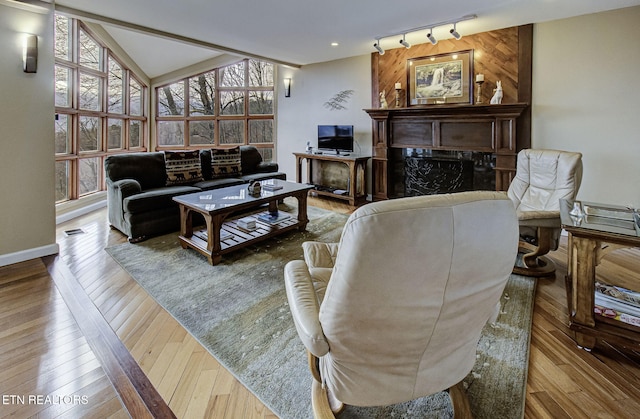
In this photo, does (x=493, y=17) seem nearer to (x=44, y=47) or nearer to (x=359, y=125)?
(x=359, y=125)

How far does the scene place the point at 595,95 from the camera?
378 cm

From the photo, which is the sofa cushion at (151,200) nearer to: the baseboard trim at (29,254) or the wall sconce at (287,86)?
the baseboard trim at (29,254)

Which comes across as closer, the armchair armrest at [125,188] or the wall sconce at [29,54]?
the wall sconce at [29,54]

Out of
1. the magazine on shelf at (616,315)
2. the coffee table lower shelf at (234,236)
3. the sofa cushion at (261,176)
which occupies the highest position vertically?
the sofa cushion at (261,176)

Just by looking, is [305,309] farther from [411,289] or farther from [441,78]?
[441,78]

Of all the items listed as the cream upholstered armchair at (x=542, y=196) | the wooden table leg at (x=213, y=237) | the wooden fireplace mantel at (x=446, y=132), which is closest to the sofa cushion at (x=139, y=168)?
the wooden table leg at (x=213, y=237)

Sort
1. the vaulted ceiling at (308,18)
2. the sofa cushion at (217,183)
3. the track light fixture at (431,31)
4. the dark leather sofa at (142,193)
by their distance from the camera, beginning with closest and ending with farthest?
the vaulted ceiling at (308,18) → the dark leather sofa at (142,193) → the track light fixture at (431,31) → the sofa cushion at (217,183)

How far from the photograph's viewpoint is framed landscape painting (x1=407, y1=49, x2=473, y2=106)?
4.66 meters

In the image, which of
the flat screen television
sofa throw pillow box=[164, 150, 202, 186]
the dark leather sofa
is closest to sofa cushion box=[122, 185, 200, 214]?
the dark leather sofa

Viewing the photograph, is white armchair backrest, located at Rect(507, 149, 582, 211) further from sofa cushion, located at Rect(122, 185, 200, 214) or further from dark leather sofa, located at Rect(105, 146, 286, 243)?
sofa cushion, located at Rect(122, 185, 200, 214)

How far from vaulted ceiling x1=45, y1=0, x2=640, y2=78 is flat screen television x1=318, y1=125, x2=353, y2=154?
4.26 feet

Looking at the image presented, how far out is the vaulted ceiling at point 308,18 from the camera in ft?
11.3

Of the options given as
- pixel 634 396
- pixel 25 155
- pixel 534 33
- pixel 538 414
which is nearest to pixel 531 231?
pixel 634 396

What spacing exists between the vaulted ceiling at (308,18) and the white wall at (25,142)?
0.63 metres
